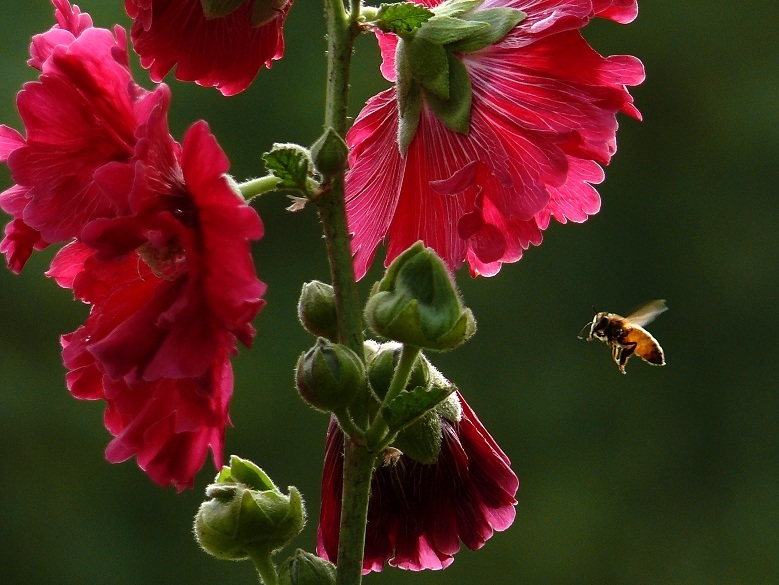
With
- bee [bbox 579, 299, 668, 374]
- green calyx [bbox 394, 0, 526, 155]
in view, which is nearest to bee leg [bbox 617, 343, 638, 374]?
bee [bbox 579, 299, 668, 374]

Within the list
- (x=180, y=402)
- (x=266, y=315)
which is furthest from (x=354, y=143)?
(x=266, y=315)

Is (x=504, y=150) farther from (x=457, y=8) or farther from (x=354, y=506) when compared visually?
(x=354, y=506)

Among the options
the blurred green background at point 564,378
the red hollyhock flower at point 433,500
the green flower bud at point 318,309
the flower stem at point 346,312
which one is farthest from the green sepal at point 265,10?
the blurred green background at point 564,378

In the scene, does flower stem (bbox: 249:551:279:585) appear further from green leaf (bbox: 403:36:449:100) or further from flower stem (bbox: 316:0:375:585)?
green leaf (bbox: 403:36:449:100)

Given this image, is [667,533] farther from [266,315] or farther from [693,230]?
[266,315]

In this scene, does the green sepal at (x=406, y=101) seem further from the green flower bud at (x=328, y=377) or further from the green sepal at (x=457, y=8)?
the green flower bud at (x=328, y=377)

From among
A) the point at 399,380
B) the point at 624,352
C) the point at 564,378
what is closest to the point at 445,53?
the point at 399,380
